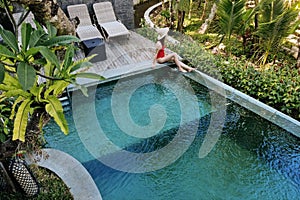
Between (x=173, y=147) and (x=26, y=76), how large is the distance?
147 inches

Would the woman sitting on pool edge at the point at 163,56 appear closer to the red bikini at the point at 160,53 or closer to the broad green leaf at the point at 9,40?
the red bikini at the point at 160,53

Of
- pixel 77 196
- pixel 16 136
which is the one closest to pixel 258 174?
pixel 77 196

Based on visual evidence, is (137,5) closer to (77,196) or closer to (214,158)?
(214,158)

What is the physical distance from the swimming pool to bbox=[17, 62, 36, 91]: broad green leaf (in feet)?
9.58

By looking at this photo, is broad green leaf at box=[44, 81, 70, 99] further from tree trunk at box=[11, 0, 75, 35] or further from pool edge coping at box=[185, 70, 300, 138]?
pool edge coping at box=[185, 70, 300, 138]

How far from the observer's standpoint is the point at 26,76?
2031mm

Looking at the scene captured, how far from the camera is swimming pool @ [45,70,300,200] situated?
15.3 feet

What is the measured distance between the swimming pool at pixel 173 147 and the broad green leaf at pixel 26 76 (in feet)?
9.58

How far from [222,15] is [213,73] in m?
1.51

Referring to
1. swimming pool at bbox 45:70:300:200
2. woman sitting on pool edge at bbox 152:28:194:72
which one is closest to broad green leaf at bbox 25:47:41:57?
swimming pool at bbox 45:70:300:200

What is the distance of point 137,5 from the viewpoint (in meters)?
13.0

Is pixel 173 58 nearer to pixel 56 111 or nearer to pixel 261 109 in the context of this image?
pixel 261 109

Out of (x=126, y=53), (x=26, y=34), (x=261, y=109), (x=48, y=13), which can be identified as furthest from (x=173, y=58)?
(x=26, y=34)

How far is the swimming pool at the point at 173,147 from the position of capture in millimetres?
4660
